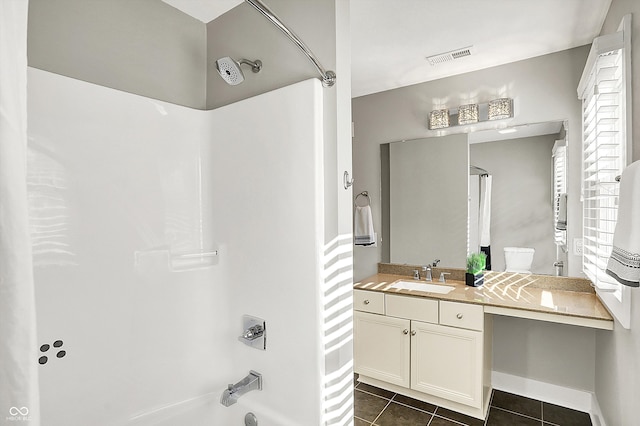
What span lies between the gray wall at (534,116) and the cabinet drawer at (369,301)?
102 centimetres

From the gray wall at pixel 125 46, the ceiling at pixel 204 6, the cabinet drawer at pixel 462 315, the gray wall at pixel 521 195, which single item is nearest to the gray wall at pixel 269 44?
the ceiling at pixel 204 6

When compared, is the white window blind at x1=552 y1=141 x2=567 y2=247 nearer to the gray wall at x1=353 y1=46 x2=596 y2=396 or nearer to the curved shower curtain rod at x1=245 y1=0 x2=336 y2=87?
the gray wall at x1=353 y1=46 x2=596 y2=396

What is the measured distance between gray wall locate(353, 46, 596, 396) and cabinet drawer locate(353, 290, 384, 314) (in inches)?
40.0

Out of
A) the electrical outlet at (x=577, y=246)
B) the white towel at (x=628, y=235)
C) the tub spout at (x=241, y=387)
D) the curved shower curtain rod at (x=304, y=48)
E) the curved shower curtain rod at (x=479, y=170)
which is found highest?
the curved shower curtain rod at (x=304, y=48)

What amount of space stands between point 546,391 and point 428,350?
40.1 inches

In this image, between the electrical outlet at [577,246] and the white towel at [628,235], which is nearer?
the white towel at [628,235]

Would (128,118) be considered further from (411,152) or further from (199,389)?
(411,152)

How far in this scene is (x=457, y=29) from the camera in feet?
7.27

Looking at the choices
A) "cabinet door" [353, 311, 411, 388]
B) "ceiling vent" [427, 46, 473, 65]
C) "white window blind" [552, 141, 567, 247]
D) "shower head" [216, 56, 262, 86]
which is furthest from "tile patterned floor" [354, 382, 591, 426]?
"ceiling vent" [427, 46, 473, 65]

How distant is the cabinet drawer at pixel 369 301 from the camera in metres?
2.71

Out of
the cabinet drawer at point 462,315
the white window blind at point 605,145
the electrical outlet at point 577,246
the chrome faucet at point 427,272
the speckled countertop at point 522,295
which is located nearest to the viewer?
the white window blind at point 605,145

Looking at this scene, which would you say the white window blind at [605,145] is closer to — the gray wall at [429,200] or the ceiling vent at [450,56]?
the ceiling vent at [450,56]

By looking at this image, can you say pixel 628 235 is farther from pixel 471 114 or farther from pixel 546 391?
pixel 546 391

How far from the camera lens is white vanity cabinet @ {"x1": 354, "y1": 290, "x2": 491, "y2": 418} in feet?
7.72
